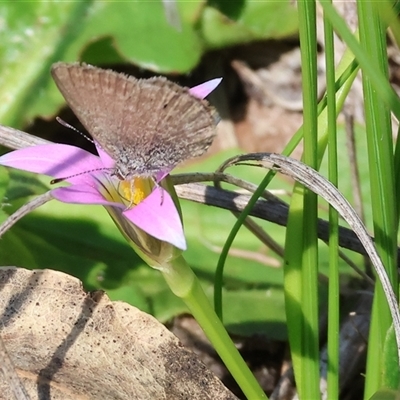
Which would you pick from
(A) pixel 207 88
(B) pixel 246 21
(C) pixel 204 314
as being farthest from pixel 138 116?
(B) pixel 246 21

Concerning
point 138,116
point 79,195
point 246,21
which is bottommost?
point 79,195

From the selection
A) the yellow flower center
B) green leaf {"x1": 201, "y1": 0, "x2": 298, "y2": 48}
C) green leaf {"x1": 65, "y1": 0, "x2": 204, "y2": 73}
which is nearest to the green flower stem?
the yellow flower center

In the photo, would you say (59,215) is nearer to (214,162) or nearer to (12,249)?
(12,249)

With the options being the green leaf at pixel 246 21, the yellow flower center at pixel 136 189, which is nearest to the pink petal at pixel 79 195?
the yellow flower center at pixel 136 189

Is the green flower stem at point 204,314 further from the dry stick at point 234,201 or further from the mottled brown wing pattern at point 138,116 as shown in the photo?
the dry stick at point 234,201

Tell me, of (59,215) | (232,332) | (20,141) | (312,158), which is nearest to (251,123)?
(59,215)

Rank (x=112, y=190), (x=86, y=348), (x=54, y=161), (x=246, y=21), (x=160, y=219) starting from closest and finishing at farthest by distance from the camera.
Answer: (x=160, y=219) < (x=54, y=161) < (x=112, y=190) < (x=86, y=348) < (x=246, y=21)

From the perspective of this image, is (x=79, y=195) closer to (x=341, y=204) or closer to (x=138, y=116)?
(x=138, y=116)
